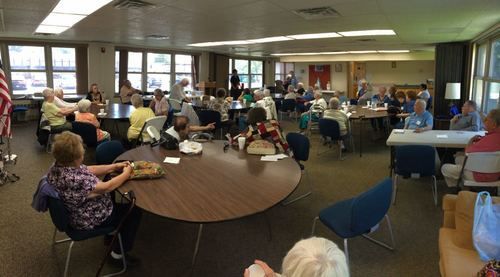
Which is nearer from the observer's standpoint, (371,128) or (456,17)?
(456,17)

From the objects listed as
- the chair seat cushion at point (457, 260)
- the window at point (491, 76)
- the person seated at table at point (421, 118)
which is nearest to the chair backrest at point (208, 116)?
the person seated at table at point (421, 118)

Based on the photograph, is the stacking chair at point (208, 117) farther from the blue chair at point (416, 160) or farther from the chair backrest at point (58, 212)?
the chair backrest at point (58, 212)

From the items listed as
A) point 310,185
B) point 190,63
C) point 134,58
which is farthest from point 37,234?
point 190,63

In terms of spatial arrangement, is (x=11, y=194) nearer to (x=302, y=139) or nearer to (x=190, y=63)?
(x=302, y=139)

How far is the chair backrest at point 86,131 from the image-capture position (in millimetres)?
5285

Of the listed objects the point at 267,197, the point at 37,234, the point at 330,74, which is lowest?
the point at 37,234

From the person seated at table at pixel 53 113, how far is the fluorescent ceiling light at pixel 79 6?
1.61m

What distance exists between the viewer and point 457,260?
2.20 meters

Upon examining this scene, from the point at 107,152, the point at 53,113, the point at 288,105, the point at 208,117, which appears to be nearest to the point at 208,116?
the point at 208,117

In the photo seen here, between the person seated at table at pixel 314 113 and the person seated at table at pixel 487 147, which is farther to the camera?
the person seated at table at pixel 314 113

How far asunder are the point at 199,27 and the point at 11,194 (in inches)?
158

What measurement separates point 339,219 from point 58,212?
194cm

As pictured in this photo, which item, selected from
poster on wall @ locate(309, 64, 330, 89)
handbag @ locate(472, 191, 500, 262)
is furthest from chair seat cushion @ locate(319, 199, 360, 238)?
poster on wall @ locate(309, 64, 330, 89)

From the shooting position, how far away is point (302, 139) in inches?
154
